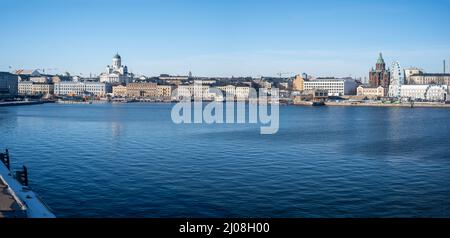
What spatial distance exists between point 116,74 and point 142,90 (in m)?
11.1

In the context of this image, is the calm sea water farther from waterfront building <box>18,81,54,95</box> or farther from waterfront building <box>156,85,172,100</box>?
waterfront building <box>18,81,54,95</box>

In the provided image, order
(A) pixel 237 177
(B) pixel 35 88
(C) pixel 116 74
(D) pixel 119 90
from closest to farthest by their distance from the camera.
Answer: (A) pixel 237 177 → (B) pixel 35 88 → (D) pixel 119 90 → (C) pixel 116 74

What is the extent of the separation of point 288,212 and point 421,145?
817cm

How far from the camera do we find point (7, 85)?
Answer: 49625mm

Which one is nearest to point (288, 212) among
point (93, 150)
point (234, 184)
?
point (234, 184)

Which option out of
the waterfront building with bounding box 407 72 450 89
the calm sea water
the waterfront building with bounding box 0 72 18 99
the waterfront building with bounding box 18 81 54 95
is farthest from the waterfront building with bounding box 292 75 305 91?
the calm sea water

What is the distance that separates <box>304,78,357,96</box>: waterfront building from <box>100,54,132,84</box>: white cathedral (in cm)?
2723

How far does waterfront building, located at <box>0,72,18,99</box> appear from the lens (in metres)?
47.0

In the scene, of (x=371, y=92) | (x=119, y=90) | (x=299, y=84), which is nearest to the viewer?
(x=371, y=92)

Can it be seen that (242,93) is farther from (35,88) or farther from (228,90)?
(35,88)

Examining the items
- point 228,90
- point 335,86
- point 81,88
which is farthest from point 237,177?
point 81,88

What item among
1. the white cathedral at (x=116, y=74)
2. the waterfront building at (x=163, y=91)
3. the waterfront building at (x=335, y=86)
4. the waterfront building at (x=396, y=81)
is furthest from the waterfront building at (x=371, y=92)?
the white cathedral at (x=116, y=74)

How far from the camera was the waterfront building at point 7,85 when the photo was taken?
47.0 metres

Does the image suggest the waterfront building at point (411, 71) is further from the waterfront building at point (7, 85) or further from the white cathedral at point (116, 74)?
the waterfront building at point (7, 85)
